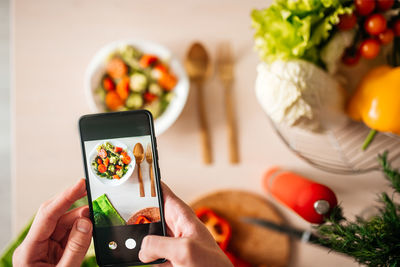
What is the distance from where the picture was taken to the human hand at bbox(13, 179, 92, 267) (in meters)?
0.43

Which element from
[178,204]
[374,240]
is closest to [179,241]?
[178,204]

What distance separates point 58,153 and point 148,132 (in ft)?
1.45

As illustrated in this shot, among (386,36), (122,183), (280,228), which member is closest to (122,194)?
(122,183)

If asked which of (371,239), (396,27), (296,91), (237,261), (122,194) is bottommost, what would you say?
(237,261)

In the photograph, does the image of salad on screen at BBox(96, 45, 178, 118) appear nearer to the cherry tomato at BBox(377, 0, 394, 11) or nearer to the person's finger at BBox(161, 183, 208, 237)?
the person's finger at BBox(161, 183, 208, 237)

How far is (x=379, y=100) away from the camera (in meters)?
0.57

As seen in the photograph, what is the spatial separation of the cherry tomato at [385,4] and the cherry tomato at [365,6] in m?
0.02

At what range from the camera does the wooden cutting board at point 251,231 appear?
28.3 inches

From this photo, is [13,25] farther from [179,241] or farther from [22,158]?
[179,241]

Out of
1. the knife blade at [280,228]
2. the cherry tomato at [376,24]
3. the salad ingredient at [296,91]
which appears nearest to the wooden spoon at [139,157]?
the salad ingredient at [296,91]

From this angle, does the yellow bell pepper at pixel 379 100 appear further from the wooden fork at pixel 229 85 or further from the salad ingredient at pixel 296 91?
the wooden fork at pixel 229 85

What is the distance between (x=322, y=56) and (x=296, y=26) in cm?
9

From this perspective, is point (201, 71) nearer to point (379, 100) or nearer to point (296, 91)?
point (296, 91)

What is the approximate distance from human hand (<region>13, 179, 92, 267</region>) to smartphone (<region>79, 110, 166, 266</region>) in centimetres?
2
